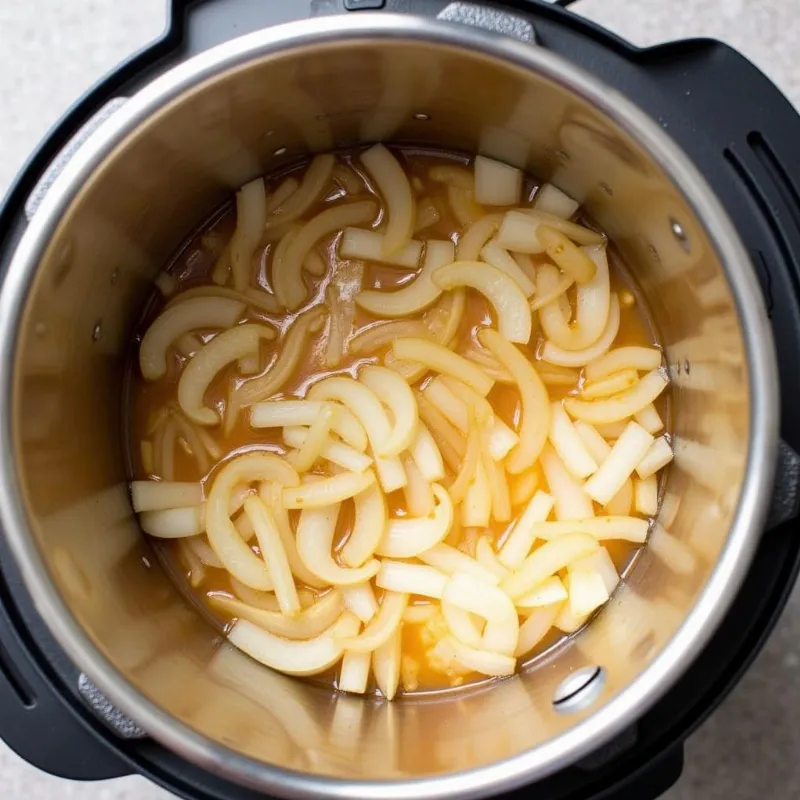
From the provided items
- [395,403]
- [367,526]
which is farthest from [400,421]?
[367,526]

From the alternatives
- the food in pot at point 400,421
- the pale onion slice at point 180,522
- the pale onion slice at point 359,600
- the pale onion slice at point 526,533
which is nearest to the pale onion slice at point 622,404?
the food in pot at point 400,421

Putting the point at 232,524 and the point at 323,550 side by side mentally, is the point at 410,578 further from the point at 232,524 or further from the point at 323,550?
the point at 232,524

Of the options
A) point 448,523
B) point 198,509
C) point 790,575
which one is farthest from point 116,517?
point 790,575

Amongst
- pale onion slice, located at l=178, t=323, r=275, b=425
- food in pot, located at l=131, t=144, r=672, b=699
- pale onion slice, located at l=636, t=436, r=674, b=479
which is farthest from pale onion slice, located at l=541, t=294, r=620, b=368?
pale onion slice, located at l=178, t=323, r=275, b=425

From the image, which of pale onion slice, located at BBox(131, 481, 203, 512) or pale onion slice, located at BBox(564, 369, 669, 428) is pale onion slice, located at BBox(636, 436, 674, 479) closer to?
pale onion slice, located at BBox(564, 369, 669, 428)

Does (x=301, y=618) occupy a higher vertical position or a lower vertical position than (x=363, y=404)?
lower

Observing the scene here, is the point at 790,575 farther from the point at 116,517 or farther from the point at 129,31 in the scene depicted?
the point at 129,31

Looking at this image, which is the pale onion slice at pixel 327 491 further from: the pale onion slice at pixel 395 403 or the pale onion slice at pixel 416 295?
the pale onion slice at pixel 416 295
